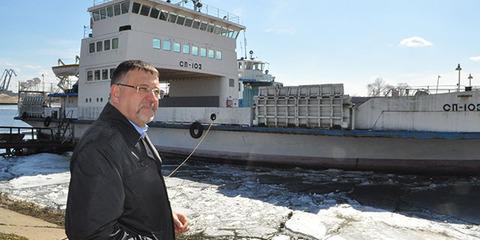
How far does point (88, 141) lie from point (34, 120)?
2474cm

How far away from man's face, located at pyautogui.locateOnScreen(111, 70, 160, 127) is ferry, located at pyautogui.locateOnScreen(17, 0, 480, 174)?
9.95m

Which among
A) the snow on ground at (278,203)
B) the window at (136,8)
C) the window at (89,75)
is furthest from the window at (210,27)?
the snow on ground at (278,203)

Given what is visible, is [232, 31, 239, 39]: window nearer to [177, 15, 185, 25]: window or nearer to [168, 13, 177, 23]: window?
[177, 15, 185, 25]: window

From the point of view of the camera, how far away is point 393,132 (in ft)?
36.2

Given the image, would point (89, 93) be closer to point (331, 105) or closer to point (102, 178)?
point (331, 105)

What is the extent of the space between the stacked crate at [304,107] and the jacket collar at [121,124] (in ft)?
32.9

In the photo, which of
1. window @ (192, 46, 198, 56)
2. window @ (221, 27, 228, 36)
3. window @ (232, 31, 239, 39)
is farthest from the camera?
window @ (232, 31, 239, 39)

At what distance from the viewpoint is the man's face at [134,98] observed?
1949 mm

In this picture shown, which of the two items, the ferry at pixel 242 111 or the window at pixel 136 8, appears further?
the window at pixel 136 8

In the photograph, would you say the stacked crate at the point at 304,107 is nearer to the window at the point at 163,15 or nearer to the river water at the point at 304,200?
the river water at the point at 304,200

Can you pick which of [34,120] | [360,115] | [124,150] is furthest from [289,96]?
[34,120]

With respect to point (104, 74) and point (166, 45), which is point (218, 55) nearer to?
point (166, 45)

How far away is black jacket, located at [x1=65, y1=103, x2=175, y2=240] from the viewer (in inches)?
63.4

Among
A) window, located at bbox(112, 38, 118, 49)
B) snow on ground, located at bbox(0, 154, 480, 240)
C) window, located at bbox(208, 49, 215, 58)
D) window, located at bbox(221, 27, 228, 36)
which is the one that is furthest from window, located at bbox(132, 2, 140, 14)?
snow on ground, located at bbox(0, 154, 480, 240)
